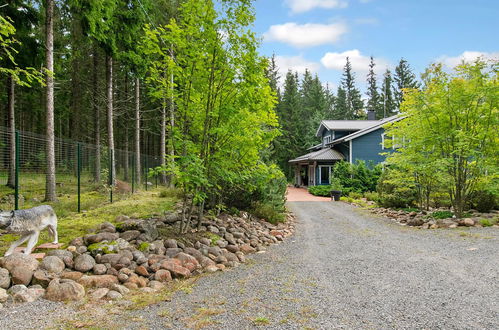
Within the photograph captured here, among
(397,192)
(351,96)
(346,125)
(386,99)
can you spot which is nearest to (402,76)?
(386,99)

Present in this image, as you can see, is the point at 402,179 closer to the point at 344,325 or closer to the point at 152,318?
the point at 344,325

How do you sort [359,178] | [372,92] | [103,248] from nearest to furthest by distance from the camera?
[103,248] → [359,178] → [372,92]

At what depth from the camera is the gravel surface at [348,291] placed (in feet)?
10.4

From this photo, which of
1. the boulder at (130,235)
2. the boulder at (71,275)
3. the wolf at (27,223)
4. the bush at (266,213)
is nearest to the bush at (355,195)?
the bush at (266,213)

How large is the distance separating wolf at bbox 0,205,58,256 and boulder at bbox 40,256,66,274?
1.25 ft

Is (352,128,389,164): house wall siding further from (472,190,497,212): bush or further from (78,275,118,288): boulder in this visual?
(78,275,118,288): boulder

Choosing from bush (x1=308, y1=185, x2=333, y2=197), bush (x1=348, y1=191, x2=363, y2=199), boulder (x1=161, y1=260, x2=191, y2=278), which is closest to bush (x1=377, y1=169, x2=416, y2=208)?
bush (x1=348, y1=191, x2=363, y2=199)

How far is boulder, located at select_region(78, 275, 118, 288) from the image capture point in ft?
12.7

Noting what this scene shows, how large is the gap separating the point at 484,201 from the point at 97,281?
1224 centimetres

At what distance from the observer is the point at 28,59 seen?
436 inches

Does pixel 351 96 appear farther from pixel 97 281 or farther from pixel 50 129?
pixel 97 281

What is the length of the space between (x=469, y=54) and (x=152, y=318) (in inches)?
452

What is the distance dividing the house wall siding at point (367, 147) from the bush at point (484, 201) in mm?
12488

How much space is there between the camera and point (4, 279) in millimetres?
3510
